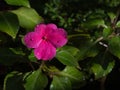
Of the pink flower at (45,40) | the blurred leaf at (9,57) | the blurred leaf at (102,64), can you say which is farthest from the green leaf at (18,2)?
the blurred leaf at (102,64)

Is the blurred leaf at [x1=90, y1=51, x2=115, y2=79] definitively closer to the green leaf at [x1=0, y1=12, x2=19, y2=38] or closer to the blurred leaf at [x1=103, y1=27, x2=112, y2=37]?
the blurred leaf at [x1=103, y1=27, x2=112, y2=37]

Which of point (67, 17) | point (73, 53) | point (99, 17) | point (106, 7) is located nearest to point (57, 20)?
point (67, 17)

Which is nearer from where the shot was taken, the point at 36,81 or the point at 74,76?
the point at 36,81

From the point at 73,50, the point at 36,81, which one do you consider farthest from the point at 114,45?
the point at 36,81

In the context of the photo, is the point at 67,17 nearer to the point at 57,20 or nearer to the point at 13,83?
the point at 57,20

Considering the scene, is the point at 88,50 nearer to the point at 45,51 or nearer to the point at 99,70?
the point at 99,70
